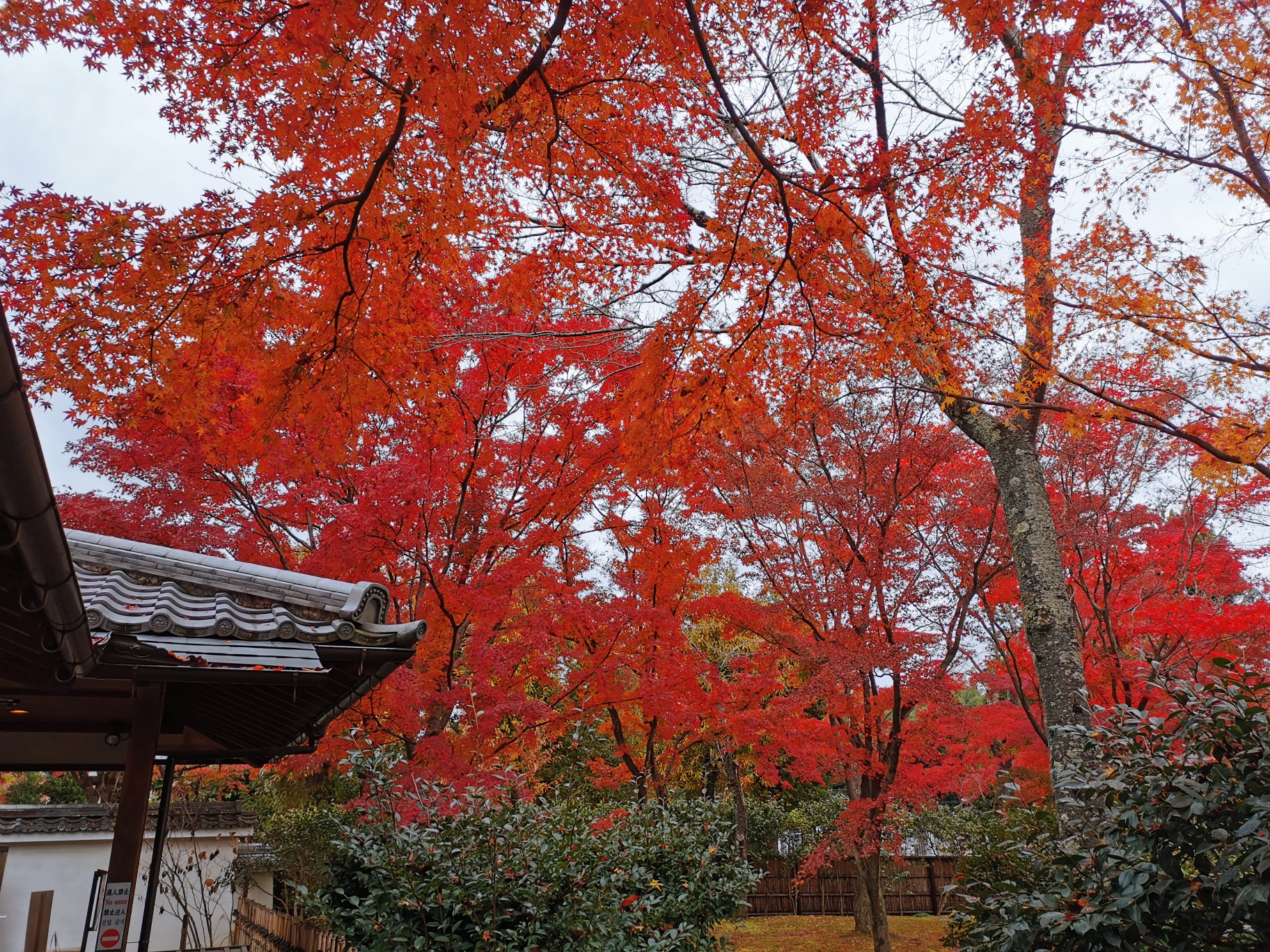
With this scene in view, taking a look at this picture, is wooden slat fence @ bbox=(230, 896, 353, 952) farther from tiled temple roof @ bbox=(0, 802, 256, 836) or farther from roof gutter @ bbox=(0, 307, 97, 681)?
roof gutter @ bbox=(0, 307, 97, 681)

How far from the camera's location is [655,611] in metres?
9.62

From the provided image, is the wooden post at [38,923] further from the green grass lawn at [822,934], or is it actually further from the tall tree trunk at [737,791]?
the tall tree trunk at [737,791]

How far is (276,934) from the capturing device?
8109 mm

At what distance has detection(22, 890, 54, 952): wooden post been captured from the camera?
8.46 meters

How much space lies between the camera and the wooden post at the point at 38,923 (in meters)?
8.46

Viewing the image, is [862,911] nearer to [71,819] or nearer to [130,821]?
[130,821]

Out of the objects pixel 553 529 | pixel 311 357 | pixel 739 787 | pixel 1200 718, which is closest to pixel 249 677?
pixel 311 357

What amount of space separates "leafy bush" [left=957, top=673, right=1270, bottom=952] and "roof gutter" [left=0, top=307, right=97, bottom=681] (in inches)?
135

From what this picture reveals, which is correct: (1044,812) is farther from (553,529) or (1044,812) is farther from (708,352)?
(553,529)

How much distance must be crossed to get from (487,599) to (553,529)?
4.62ft

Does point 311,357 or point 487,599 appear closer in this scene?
point 311,357

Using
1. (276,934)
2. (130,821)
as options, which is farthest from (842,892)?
(130,821)

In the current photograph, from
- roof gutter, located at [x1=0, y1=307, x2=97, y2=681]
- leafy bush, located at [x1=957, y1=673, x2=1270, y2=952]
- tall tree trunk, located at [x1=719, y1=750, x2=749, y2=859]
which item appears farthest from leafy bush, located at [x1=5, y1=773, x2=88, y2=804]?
leafy bush, located at [x1=957, y1=673, x2=1270, y2=952]

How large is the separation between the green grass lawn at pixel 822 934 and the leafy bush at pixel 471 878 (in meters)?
7.77
